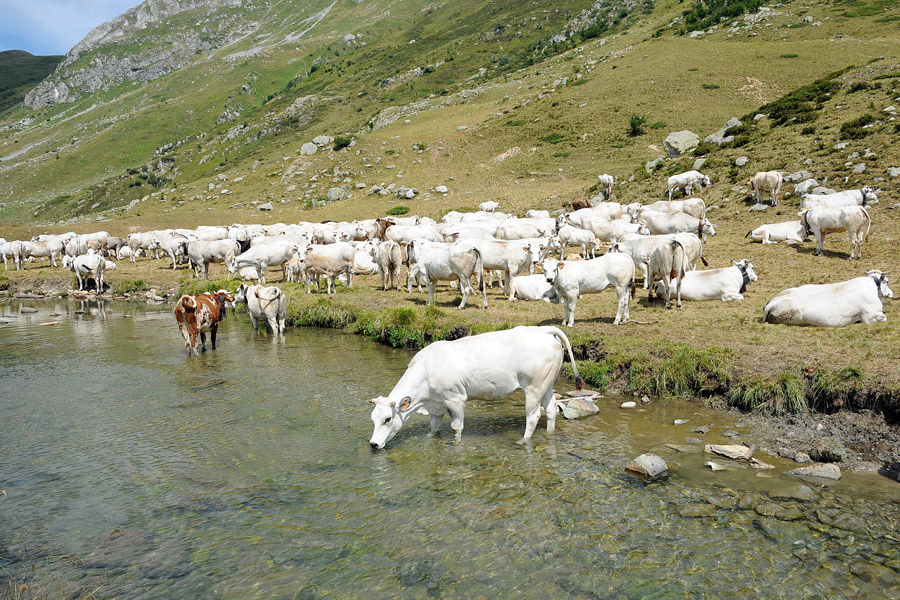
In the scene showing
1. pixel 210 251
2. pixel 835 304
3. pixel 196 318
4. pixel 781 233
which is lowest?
pixel 196 318

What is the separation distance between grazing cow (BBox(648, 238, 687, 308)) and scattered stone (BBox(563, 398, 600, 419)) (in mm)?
7488

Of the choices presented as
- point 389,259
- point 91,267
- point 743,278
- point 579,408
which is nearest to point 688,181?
point 743,278

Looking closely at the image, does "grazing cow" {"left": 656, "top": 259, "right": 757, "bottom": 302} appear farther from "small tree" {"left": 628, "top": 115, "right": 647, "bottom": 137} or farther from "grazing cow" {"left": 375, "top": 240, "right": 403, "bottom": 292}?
"small tree" {"left": 628, "top": 115, "right": 647, "bottom": 137}

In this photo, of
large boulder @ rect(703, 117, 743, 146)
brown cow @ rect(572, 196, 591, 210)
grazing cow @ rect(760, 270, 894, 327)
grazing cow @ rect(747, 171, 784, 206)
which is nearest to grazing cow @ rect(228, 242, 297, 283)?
brown cow @ rect(572, 196, 591, 210)

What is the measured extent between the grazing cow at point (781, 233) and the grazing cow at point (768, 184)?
4.82 metres

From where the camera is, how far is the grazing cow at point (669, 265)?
680 inches

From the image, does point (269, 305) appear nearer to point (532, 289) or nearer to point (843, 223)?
point (532, 289)

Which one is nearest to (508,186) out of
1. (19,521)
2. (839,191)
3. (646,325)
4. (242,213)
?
(242,213)

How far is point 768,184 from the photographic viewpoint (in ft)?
97.5

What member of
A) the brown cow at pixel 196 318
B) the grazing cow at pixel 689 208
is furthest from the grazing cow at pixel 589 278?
the grazing cow at pixel 689 208

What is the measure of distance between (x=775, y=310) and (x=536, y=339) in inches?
333

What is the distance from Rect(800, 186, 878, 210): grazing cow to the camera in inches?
988

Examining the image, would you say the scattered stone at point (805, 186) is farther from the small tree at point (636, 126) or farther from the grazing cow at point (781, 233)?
the small tree at point (636, 126)

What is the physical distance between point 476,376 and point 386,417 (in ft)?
5.54
